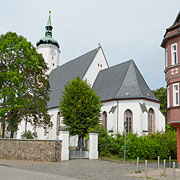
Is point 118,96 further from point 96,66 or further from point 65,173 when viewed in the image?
point 65,173

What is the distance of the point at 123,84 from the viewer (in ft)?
98.2

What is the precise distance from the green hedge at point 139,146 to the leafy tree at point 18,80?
6.83 metres

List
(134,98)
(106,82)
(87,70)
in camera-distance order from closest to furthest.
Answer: (134,98) → (106,82) → (87,70)

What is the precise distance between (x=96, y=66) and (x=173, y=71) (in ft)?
66.4

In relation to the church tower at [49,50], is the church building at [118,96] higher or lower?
lower

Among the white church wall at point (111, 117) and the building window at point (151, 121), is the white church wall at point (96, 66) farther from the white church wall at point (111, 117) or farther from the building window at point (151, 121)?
the building window at point (151, 121)

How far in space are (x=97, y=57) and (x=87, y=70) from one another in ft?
8.83

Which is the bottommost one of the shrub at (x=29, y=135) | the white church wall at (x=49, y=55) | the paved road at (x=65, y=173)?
the paved road at (x=65, y=173)

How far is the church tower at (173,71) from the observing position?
637 inches

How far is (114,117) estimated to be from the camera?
2848 centimetres

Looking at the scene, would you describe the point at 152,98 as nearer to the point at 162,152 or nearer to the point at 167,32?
the point at 162,152

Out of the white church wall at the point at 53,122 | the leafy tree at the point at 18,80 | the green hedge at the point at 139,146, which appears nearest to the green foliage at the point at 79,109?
the green hedge at the point at 139,146

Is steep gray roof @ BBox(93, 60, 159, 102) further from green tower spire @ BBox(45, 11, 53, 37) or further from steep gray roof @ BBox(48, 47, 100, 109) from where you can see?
green tower spire @ BBox(45, 11, 53, 37)

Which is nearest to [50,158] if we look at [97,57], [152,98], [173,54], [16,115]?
[16,115]
